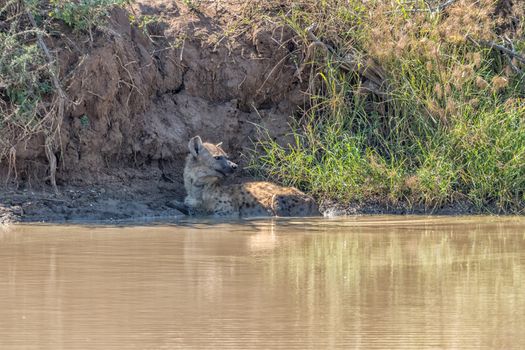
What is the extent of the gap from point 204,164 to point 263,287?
3.96 m

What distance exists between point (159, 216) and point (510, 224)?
284cm

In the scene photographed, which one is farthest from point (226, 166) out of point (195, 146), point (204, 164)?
point (195, 146)

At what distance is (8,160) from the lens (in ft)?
27.9

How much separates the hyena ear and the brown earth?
294mm

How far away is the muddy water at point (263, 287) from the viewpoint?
13.7 feet

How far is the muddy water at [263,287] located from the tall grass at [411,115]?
42.6 inches

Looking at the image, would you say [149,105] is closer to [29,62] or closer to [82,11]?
[82,11]

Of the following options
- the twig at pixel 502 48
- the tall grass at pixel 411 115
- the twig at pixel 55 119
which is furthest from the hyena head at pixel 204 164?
the twig at pixel 502 48

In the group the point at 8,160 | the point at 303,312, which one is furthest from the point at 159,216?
the point at 303,312

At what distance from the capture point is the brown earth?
28.3 ft

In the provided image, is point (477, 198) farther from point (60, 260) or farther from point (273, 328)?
point (273, 328)

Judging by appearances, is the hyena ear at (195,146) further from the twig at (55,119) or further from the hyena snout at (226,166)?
the twig at (55,119)

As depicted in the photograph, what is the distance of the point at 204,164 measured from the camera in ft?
29.8

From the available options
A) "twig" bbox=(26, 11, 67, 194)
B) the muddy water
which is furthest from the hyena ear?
the muddy water
